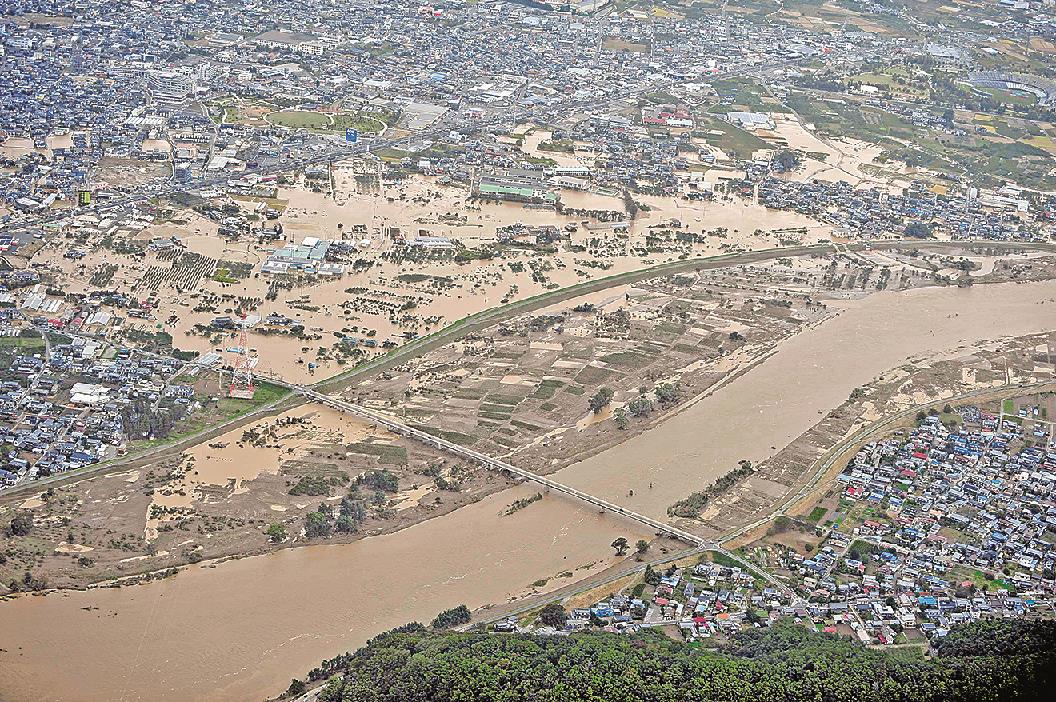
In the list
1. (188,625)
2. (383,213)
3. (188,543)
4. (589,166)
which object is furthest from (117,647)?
(589,166)

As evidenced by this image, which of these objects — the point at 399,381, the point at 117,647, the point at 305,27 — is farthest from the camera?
the point at 305,27

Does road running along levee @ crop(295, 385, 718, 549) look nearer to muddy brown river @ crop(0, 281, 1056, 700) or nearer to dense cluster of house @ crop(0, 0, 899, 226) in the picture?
muddy brown river @ crop(0, 281, 1056, 700)

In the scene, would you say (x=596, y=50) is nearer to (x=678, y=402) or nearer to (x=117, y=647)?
(x=678, y=402)

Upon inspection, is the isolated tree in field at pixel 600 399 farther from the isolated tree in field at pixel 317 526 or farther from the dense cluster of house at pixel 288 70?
the dense cluster of house at pixel 288 70

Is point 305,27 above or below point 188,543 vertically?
above

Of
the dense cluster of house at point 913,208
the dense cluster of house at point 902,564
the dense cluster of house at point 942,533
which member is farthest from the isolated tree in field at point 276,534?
the dense cluster of house at point 913,208

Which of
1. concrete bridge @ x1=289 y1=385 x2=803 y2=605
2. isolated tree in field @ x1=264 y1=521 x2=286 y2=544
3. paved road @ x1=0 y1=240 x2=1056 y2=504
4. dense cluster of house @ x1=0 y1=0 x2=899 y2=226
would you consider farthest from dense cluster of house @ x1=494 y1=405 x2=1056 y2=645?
dense cluster of house @ x1=0 y1=0 x2=899 y2=226
